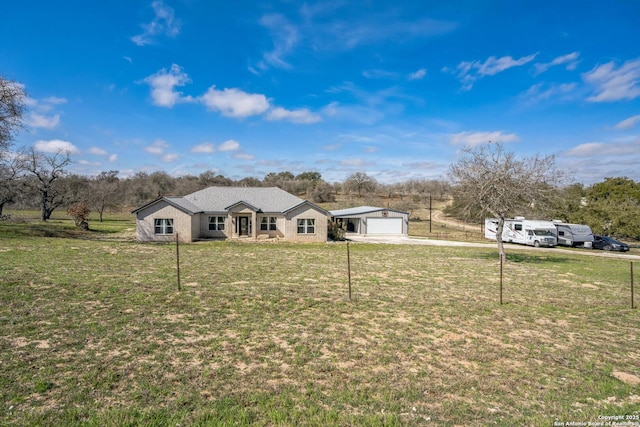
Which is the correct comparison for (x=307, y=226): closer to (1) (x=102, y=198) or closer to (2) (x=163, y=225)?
(2) (x=163, y=225)

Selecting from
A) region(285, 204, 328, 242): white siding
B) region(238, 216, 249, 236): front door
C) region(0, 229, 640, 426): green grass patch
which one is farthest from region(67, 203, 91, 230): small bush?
region(0, 229, 640, 426): green grass patch

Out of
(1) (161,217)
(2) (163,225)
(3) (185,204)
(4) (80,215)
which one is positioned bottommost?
(2) (163,225)

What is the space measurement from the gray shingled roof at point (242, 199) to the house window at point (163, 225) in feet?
11.3

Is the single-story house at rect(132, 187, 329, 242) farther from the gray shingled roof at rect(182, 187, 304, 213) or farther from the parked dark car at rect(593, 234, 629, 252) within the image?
the parked dark car at rect(593, 234, 629, 252)

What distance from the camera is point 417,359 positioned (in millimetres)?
6648

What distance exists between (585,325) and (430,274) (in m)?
6.97

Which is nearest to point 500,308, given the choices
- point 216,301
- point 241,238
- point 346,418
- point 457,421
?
point 457,421

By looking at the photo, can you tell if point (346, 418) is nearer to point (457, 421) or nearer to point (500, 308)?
point (457, 421)

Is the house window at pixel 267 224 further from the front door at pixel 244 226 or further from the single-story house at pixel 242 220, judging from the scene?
the front door at pixel 244 226

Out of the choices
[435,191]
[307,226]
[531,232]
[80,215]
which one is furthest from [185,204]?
[435,191]

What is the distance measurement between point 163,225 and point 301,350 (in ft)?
82.7

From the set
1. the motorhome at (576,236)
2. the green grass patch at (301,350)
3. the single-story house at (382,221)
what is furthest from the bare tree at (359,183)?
the green grass patch at (301,350)

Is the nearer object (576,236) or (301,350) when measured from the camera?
(301,350)

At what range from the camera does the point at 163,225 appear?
28.4 m
